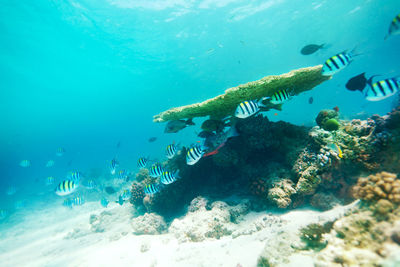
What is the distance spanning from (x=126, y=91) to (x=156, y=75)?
16.1 meters

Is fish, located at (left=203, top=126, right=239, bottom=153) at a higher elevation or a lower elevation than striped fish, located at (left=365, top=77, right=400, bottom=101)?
higher

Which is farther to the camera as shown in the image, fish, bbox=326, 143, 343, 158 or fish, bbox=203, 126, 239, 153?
fish, bbox=203, 126, 239, 153

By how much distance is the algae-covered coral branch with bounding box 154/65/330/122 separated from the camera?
183 inches

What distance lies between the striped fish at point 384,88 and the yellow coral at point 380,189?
182cm

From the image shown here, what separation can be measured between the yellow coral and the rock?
612cm

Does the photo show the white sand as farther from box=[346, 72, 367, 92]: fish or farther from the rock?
box=[346, 72, 367, 92]: fish

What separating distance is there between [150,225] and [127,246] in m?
0.96

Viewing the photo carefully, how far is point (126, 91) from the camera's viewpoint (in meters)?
52.0

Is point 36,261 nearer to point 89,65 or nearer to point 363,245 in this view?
point 363,245

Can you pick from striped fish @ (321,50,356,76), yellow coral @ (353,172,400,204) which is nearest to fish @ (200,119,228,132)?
striped fish @ (321,50,356,76)

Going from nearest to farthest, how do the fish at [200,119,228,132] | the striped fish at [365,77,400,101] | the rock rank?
the striped fish at [365,77,400,101] → the fish at [200,119,228,132] → the rock

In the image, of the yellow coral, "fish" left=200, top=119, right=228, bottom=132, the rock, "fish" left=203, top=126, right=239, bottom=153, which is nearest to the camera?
the yellow coral

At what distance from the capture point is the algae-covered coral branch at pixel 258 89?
4656mm

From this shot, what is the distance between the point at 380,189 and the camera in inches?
92.2
